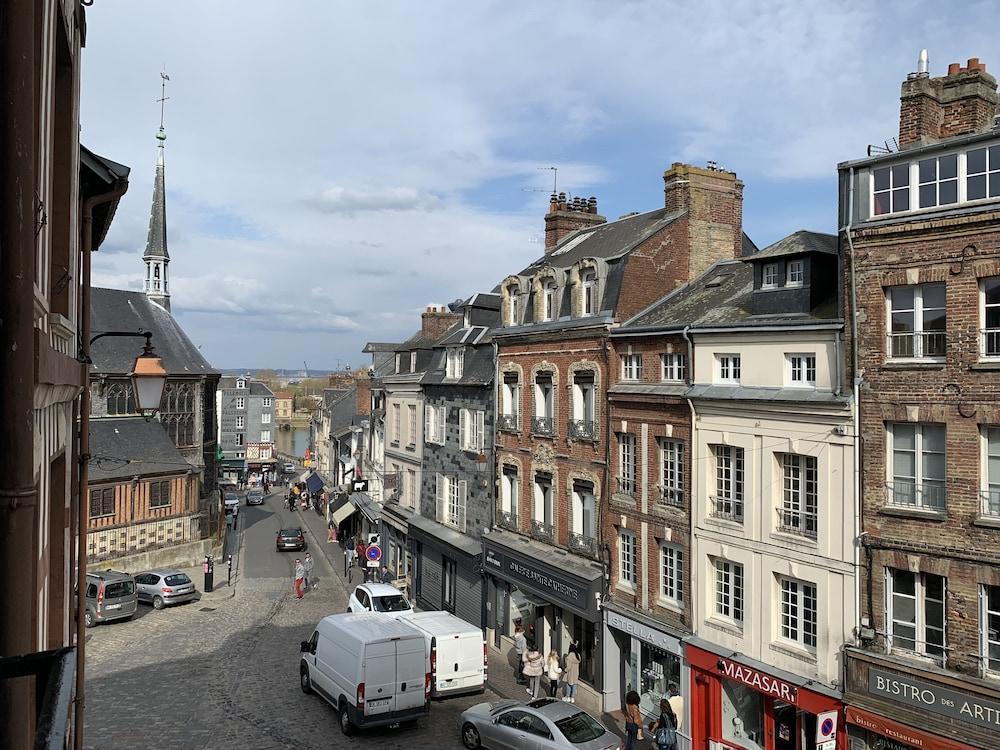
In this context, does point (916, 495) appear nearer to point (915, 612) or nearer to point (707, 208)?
point (915, 612)

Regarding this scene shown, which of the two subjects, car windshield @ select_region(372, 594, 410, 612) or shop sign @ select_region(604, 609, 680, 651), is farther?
car windshield @ select_region(372, 594, 410, 612)

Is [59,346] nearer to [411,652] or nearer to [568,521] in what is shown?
[411,652]

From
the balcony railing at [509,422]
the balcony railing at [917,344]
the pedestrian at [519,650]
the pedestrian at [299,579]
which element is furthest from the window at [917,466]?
the pedestrian at [299,579]

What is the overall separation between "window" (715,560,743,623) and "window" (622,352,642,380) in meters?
5.06

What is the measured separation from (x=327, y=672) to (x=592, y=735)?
23.2 ft

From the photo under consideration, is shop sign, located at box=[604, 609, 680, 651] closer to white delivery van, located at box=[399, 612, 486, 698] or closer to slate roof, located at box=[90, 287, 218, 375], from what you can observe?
white delivery van, located at box=[399, 612, 486, 698]

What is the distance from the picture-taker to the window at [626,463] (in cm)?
1961

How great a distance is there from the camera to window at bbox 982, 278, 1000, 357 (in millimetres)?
12586

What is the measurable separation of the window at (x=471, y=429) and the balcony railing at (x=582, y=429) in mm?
5889

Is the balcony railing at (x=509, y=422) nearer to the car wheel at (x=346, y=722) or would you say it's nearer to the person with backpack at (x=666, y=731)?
the car wheel at (x=346, y=722)

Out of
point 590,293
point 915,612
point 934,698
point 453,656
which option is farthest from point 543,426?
point 934,698

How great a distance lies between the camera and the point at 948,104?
14.8m

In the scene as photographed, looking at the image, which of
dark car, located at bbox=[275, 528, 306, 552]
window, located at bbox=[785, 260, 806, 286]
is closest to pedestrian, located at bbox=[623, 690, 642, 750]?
window, located at bbox=[785, 260, 806, 286]

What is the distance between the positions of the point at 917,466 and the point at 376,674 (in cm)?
1171
